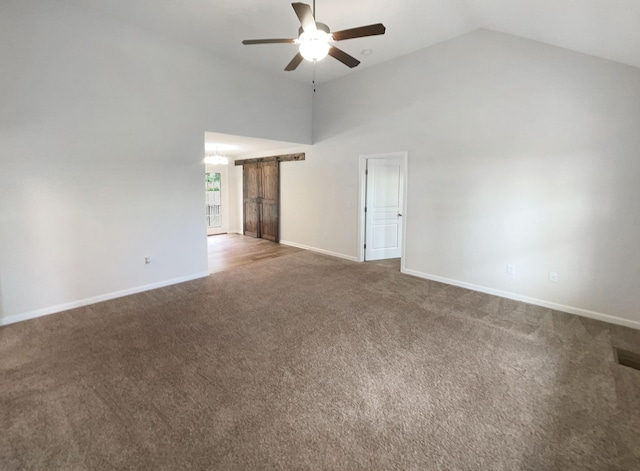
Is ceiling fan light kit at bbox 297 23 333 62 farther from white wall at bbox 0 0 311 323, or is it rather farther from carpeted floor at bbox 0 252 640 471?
white wall at bbox 0 0 311 323

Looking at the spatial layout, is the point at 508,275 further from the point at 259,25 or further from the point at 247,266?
the point at 259,25

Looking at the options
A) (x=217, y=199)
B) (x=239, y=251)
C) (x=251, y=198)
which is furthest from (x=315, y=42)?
(x=217, y=199)

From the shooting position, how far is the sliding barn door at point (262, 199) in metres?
7.92

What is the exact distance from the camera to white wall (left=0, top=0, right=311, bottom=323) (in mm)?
3393

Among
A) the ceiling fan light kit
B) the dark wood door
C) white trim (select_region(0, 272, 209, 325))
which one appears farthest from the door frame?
the dark wood door

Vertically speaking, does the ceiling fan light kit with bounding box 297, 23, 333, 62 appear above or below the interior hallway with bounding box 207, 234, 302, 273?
above

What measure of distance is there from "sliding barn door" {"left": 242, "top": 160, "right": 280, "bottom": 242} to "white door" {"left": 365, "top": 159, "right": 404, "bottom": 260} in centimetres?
274

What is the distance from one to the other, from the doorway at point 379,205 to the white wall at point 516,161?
496 millimetres

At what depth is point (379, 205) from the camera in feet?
20.3

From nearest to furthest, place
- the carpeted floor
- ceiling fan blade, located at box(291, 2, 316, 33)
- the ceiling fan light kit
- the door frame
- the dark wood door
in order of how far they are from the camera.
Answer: the carpeted floor, ceiling fan blade, located at box(291, 2, 316, 33), the ceiling fan light kit, the door frame, the dark wood door

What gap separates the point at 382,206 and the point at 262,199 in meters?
3.62

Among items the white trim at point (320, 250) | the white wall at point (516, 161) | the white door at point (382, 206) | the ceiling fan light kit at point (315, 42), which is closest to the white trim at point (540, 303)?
the white wall at point (516, 161)

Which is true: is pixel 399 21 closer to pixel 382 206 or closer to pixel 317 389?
pixel 382 206

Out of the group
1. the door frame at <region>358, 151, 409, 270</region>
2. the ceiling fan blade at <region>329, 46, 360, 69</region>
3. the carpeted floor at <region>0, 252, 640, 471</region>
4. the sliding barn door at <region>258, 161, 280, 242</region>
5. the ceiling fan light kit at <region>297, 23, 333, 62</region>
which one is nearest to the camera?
the carpeted floor at <region>0, 252, 640, 471</region>
